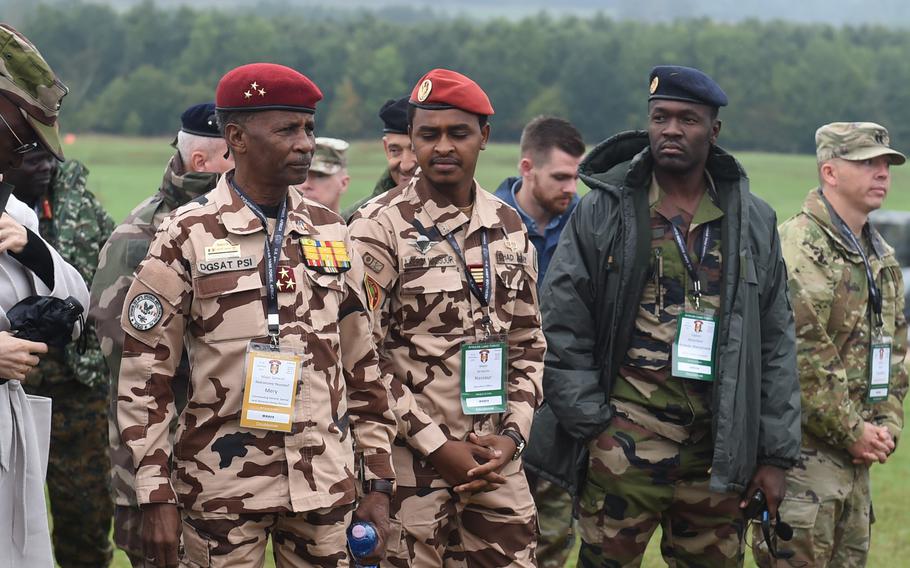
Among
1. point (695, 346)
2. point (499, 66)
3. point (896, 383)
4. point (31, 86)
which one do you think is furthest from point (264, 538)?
point (499, 66)

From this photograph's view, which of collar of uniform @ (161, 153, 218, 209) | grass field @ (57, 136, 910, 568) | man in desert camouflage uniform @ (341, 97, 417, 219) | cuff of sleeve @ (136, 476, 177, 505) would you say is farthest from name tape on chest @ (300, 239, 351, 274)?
grass field @ (57, 136, 910, 568)

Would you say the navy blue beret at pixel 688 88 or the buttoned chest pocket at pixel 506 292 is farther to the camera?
the navy blue beret at pixel 688 88

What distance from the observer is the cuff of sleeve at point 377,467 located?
4.21 m

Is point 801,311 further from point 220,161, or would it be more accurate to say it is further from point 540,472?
point 220,161

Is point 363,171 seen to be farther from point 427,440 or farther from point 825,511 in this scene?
point 427,440

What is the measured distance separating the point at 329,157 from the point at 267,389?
3571 millimetres

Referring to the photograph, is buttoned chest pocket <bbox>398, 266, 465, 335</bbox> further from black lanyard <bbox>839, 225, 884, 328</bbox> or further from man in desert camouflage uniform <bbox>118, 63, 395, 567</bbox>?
black lanyard <bbox>839, 225, 884, 328</bbox>

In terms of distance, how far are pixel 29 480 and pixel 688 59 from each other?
62.5 metres

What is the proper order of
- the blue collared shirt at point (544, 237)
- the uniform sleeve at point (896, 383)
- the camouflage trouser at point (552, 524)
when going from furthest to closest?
the blue collared shirt at point (544, 237)
the camouflage trouser at point (552, 524)
the uniform sleeve at point (896, 383)

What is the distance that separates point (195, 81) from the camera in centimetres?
5803

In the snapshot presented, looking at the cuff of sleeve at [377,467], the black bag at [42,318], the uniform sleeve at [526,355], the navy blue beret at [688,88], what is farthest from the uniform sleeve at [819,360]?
the black bag at [42,318]

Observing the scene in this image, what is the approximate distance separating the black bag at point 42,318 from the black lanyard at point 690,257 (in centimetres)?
235

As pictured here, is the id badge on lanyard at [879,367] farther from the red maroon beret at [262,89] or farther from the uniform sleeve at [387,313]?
the red maroon beret at [262,89]

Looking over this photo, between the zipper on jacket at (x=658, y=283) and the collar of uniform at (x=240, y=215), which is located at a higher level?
the collar of uniform at (x=240, y=215)
